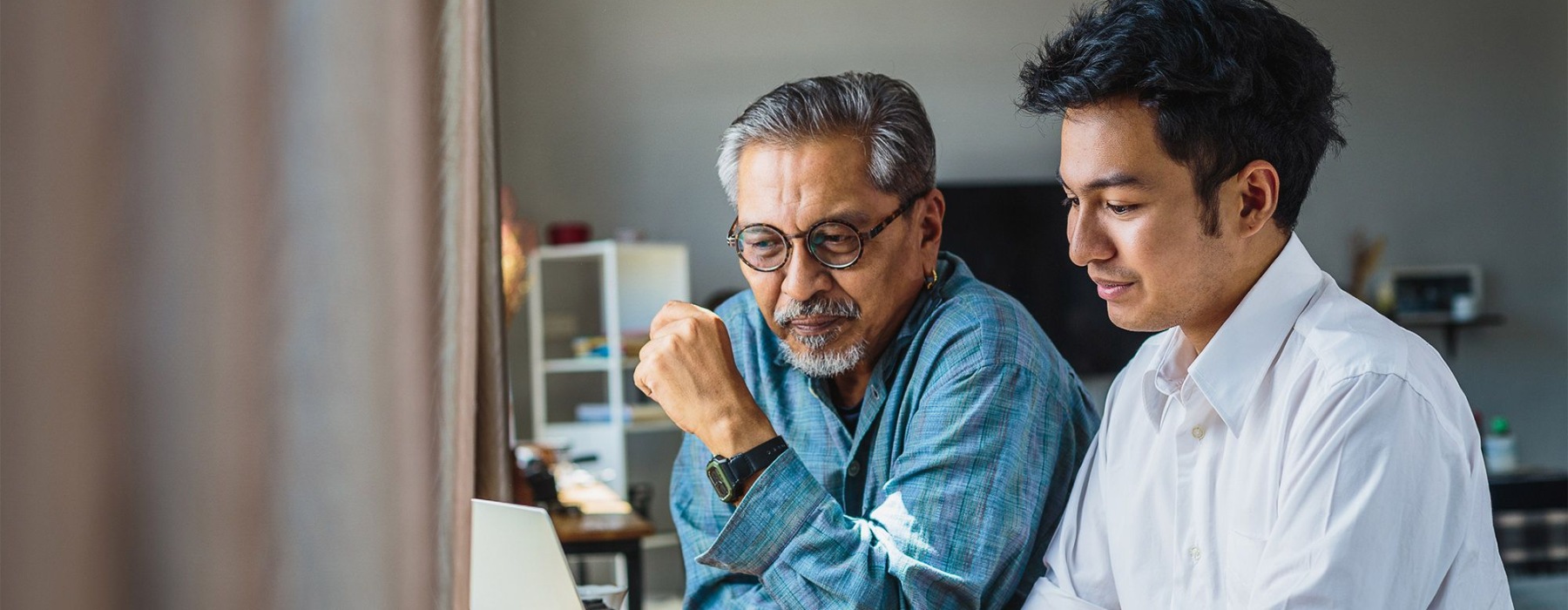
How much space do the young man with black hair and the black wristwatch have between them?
27 cm

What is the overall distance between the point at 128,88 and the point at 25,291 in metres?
0.10

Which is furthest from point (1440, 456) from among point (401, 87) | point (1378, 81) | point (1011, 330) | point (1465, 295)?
point (1465, 295)

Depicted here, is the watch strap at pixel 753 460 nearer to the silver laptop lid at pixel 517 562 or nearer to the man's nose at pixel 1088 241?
the silver laptop lid at pixel 517 562

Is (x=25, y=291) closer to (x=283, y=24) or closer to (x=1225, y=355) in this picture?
(x=283, y=24)

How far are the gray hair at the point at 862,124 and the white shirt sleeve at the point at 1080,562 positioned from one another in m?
0.34

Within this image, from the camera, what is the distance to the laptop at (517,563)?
3.27 feet

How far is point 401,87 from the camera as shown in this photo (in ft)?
1.99

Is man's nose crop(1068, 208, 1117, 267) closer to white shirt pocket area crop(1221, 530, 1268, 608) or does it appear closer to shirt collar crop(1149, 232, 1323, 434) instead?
shirt collar crop(1149, 232, 1323, 434)

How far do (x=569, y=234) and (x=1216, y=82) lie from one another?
3.70 m

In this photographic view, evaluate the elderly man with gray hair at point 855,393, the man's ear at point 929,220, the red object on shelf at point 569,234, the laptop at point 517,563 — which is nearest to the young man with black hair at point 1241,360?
the elderly man with gray hair at point 855,393

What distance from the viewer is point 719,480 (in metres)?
1.04

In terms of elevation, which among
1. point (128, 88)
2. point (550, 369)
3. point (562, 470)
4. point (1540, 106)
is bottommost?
point (562, 470)

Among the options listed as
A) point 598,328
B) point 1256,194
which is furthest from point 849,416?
point 598,328

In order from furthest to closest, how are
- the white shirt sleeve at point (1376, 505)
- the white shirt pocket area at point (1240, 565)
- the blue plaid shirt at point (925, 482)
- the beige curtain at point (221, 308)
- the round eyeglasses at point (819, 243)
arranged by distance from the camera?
the round eyeglasses at point (819, 243), the blue plaid shirt at point (925, 482), the white shirt pocket area at point (1240, 565), the white shirt sleeve at point (1376, 505), the beige curtain at point (221, 308)
